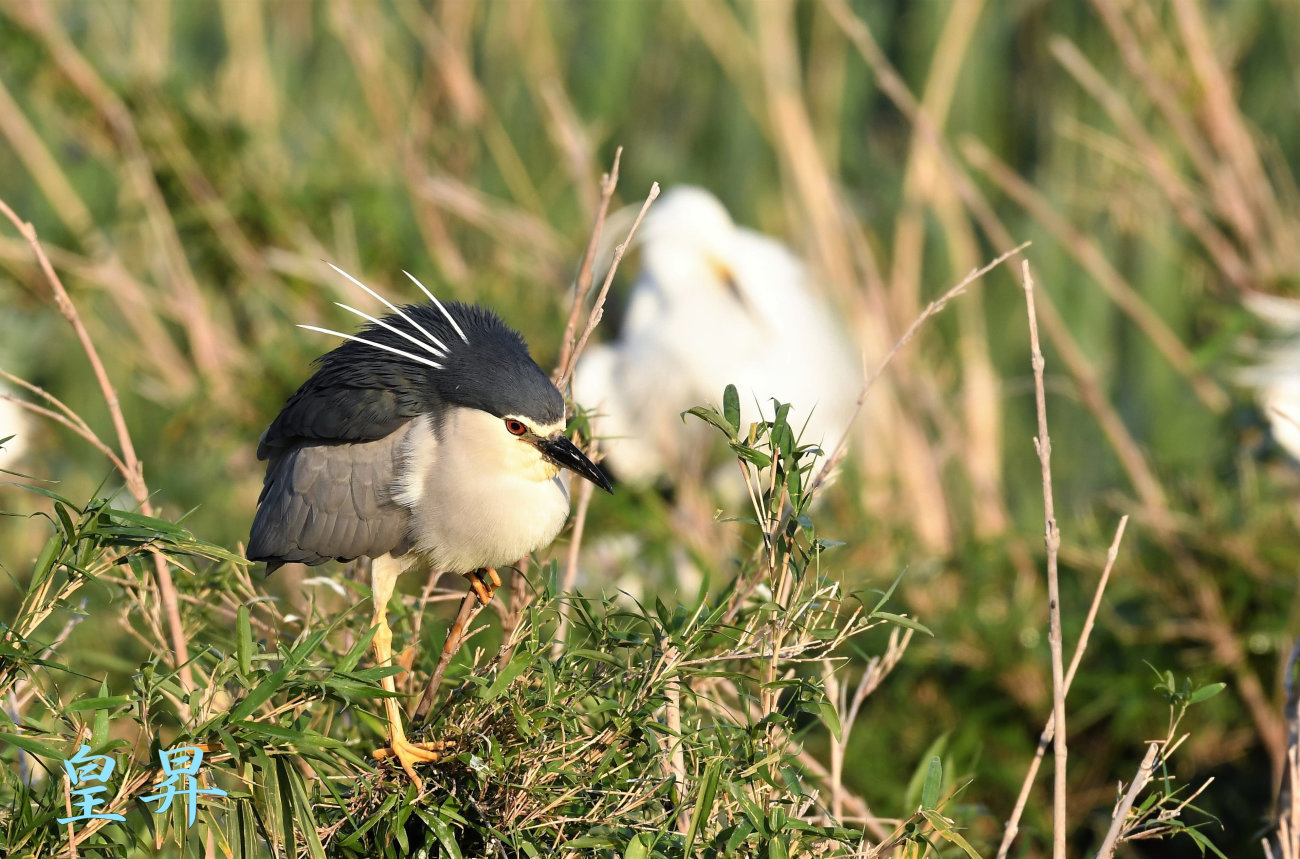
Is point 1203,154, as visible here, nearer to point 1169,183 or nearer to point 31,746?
point 1169,183

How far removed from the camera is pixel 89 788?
3.94 ft

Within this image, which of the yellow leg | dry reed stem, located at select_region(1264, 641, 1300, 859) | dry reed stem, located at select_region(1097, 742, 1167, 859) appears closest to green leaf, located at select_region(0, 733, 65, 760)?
the yellow leg

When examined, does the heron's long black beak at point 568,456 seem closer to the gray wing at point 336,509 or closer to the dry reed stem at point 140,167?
the gray wing at point 336,509

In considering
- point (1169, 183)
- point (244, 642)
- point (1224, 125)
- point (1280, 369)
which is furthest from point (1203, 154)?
point (244, 642)

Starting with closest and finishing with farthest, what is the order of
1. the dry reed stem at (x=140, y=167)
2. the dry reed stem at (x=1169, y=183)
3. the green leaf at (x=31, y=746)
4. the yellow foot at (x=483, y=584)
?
1. the green leaf at (x=31, y=746)
2. the yellow foot at (x=483, y=584)
3. the dry reed stem at (x=1169, y=183)
4. the dry reed stem at (x=140, y=167)

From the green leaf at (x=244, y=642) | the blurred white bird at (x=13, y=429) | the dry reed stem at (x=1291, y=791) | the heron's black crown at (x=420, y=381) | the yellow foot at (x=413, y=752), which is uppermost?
the heron's black crown at (x=420, y=381)

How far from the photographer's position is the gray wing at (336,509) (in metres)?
1.54

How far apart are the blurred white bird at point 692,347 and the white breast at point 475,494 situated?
2.02m

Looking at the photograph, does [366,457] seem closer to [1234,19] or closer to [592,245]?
[592,245]

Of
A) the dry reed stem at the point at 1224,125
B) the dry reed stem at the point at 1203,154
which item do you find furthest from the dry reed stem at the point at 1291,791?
the dry reed stem at the point at 1224,125

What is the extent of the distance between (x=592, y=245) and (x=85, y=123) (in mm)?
2630

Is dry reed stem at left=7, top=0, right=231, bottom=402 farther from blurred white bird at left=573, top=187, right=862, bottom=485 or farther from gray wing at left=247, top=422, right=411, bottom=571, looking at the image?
gray wing at left=247, top=422, right=411, bottom=571

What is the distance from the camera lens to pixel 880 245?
5227 millimetres

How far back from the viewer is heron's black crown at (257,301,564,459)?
1472mm
